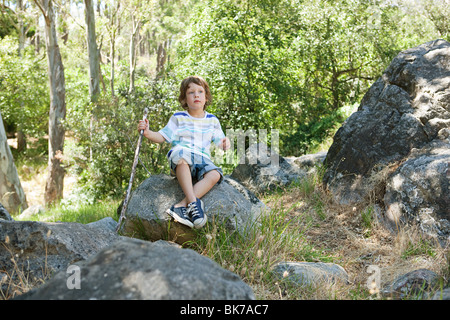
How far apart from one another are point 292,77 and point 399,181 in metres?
8.08

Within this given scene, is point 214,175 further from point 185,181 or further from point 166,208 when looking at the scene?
point 166,208

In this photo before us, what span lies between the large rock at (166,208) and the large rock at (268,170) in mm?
2835

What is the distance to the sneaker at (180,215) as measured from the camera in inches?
142

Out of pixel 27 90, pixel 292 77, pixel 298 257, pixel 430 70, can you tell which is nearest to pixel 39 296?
pixel 298 257

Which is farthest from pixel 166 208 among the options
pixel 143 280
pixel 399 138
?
pixel 399 138

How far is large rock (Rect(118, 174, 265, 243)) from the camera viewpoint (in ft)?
12.4

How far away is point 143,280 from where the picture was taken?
1790 mm

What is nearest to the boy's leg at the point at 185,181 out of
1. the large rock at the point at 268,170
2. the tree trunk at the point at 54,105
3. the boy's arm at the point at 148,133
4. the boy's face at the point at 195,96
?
the boy's arm at the point at 148,133

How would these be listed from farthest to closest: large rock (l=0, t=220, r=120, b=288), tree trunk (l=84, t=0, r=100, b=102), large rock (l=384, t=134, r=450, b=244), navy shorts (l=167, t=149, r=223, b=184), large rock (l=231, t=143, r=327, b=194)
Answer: tree trunk (l=84, t=0, r=100, b=102) < large rock (l=231, t=143, r=327, b=194) < large rock (l=384, t=134, r=450, b=244) < navy shorts (l=167, t=149, r=223, b=184) < large rock (l=0, t=220, r=120, b=288)

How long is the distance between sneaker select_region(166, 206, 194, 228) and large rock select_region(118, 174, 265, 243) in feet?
0.34

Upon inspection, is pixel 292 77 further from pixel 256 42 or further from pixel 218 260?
pixel 218 260

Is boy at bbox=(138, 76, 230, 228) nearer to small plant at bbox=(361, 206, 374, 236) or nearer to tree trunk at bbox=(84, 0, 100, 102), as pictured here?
small plant at bbox=(361, 206, 374, 236)

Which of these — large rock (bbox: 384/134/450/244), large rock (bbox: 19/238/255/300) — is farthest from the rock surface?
large rock (bbox: 384/134/450/244)

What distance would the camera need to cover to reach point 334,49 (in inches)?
528
